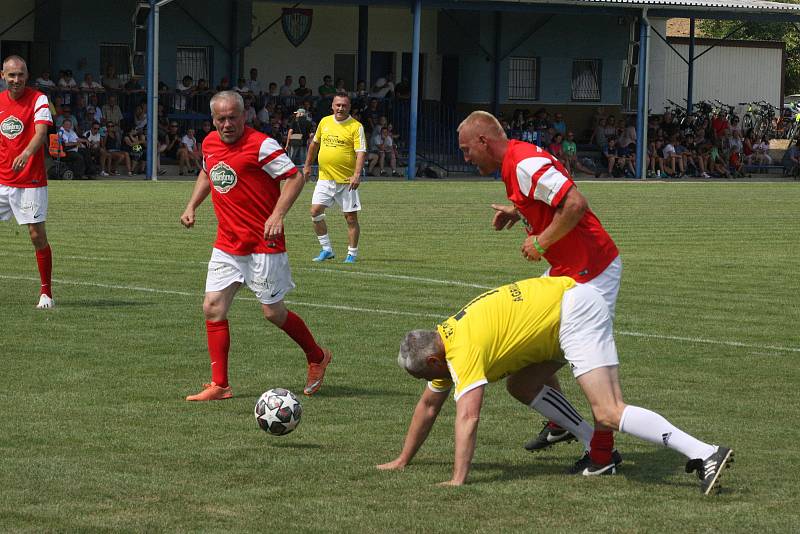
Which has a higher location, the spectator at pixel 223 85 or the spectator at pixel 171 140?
the spectator at pixel 223 85

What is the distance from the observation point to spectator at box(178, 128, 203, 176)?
3525cm

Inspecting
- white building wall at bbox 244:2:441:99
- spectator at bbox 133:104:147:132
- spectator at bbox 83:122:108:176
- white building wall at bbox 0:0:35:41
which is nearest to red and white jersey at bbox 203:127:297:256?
spectator at bbox 83:122:108:176

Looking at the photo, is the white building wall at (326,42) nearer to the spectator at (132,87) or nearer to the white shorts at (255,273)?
the spectator at (132,87)

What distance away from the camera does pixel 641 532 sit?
236 inches

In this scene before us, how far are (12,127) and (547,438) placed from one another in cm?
688

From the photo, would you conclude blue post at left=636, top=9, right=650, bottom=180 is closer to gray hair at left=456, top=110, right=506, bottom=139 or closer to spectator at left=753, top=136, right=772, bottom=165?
spectator at left=753, top=136, right=772, bottom=165

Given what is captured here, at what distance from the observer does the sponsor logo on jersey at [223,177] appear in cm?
902

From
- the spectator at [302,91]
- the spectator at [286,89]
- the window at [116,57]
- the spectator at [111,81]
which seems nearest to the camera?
the spectator at [111,81]

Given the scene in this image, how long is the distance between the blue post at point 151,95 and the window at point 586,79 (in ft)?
56.7

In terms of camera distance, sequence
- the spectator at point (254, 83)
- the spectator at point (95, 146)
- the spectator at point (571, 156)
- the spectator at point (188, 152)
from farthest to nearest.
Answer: the spectator at point (571, 156) < the spectator at point (254, 83) < the spectator at point (188, 152) < the spectator at point (95, 146)

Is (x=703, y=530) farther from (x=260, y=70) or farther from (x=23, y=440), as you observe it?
(x=260, y=70)

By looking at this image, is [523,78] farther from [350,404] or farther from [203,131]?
[350,404]

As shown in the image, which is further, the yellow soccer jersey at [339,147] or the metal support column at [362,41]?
the metal support column at [362,41]

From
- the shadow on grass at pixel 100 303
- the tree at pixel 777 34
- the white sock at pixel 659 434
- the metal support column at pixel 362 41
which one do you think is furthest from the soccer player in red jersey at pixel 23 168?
the tree at pixel 777 34
